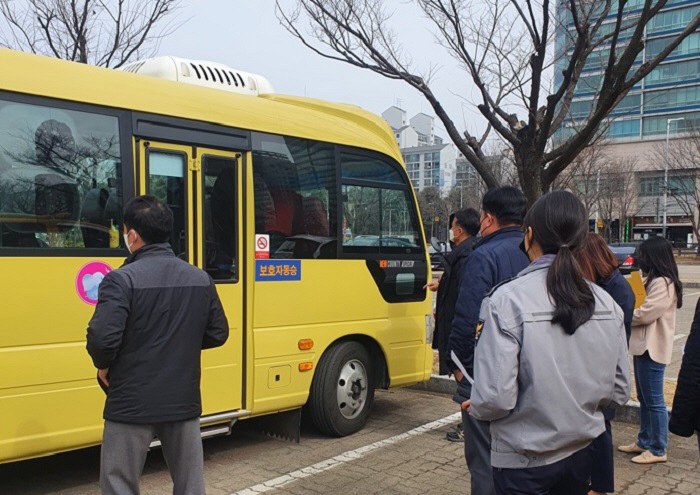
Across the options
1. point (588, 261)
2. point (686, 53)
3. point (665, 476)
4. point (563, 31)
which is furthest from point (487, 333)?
point (686, 53)

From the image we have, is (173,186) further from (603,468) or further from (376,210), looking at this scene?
(603,468)

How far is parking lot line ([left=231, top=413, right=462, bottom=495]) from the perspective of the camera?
4602 millimetres

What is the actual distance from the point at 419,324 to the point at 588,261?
273cm

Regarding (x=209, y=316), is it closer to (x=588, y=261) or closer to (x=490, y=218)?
(x=490, y=218)

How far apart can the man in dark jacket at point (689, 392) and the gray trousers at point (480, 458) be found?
0.96m

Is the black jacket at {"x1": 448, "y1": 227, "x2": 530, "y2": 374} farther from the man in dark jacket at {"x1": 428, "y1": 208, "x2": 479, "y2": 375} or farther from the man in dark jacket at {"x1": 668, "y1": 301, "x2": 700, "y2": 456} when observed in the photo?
the man in dark jacket at {"x1": 668, "y1": 301, "x2": 700, "y2": 456}

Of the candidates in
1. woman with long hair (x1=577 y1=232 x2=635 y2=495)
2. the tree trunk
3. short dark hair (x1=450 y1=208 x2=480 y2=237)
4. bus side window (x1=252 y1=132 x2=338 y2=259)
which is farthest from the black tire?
the tree trunk

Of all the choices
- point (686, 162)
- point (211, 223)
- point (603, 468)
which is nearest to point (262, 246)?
point (211, 223)

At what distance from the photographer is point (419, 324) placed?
256 inches

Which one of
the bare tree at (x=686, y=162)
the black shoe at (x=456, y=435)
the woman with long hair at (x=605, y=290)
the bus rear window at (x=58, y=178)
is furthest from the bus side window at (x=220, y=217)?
the bare tree at (x=686, y=162)

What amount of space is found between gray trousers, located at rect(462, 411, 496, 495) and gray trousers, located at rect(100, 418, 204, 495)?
1469mm

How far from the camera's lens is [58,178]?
416 cm

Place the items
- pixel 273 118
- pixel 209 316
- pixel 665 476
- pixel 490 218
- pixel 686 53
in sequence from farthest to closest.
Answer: pixel 686 53
pixel 273 118
pixel 665 476
pixel 490 218
pixel 209 316

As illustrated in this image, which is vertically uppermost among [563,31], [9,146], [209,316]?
[563,31]
